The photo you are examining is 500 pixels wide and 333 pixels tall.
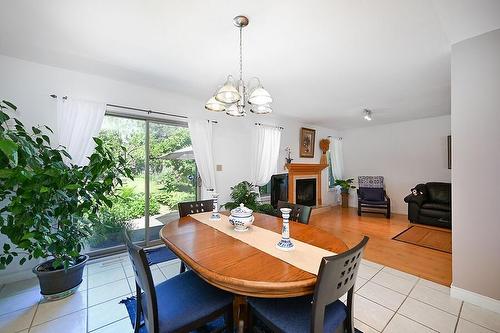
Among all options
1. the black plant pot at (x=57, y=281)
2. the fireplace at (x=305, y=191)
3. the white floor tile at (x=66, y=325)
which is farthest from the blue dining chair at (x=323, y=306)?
the fireplace at (x=305, y=191)

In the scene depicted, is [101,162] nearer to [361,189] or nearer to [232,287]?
[232,287]

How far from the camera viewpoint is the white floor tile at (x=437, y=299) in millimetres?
1824

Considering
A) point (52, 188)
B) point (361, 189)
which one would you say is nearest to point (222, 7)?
point (52, 188)

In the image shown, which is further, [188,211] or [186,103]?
[186,103]

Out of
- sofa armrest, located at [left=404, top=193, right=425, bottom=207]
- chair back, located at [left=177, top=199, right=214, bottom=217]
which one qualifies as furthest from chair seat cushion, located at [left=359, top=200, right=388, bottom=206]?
chair back, located at [left=177, top=199, right=214, bottom=217]

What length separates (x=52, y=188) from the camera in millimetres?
1704

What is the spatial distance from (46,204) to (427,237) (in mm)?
5084

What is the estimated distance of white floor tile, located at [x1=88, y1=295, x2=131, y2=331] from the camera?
1669mm

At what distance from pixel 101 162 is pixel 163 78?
138cm

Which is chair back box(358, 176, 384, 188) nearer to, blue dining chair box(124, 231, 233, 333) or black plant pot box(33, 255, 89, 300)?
blue dining chair box(124, 231, 233, 333)

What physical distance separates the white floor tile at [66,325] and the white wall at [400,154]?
6.32 metres

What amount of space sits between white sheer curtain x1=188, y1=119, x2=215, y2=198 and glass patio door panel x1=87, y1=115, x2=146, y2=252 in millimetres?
721

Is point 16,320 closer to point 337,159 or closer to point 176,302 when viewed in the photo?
point 176,302

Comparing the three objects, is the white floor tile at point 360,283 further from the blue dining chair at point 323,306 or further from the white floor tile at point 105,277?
the white floor tile at point 105,277
